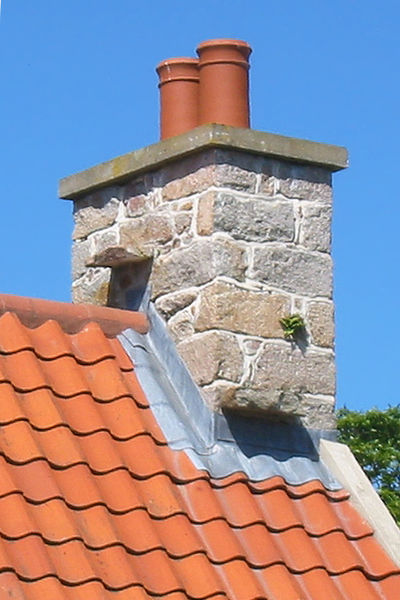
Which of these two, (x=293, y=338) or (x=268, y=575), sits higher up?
(x=293, y=338)

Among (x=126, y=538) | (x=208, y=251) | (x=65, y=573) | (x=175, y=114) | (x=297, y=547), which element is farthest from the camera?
(x=175, y=114)

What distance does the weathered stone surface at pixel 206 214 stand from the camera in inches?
261

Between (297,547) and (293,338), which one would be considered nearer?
(297,547)

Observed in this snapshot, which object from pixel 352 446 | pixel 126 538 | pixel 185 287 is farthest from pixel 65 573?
pixel 352 446

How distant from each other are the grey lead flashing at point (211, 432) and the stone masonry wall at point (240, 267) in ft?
0.22

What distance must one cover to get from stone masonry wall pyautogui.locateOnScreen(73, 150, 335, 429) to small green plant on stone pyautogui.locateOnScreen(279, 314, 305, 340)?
0.09ft

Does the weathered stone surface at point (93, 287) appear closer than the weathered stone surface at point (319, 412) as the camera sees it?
No

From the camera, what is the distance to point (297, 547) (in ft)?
20.1

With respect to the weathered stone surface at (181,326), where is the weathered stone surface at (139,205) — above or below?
above

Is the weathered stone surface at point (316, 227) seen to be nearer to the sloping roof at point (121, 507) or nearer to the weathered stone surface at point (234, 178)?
the weathered stone surface at point (234, 178)

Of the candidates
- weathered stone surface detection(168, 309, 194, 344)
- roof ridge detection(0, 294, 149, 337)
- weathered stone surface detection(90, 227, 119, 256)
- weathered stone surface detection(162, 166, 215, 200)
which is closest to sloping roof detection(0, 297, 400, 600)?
roof ridge detection(0, 294, 149, 337)

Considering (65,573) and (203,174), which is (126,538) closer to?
(65,573)

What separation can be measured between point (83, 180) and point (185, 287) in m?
0.95

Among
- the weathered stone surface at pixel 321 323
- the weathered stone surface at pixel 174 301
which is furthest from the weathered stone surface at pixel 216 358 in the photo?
the weathered stone surface at pixel 321 323
